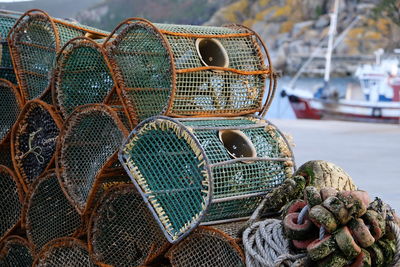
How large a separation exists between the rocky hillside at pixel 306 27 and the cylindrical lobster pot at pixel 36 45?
41.3m

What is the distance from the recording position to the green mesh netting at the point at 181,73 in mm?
2914

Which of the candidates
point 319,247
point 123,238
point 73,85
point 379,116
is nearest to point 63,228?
point 123,238

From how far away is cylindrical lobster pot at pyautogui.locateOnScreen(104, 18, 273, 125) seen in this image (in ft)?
9.57

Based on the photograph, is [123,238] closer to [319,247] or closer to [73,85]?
[73,85]

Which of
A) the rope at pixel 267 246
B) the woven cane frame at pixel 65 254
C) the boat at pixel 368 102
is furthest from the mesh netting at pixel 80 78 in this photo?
the boat at pixel 368 102

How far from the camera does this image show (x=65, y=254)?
3.28 metres

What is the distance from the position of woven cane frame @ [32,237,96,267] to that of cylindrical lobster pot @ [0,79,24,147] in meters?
0.71

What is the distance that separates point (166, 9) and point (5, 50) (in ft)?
212

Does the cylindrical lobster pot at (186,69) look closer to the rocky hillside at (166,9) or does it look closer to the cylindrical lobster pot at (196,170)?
the cylindrical lobster pot at (196,170)

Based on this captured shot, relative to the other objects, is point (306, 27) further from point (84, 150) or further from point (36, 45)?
point (84, 150)

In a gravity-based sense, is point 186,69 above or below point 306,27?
above

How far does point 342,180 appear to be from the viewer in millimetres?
2883

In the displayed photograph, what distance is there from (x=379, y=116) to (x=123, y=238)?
19.3m

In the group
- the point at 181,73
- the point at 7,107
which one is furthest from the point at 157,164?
the point at 7,107
